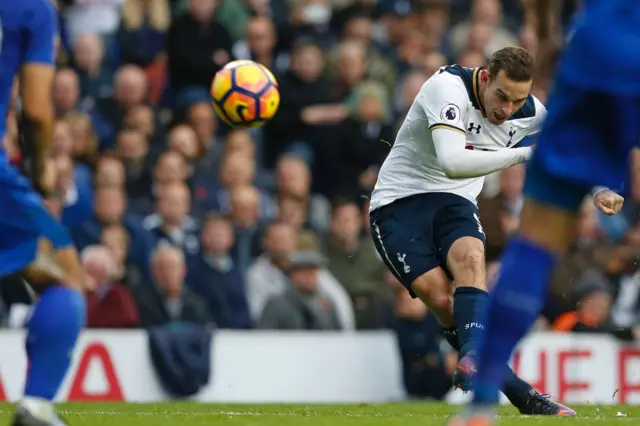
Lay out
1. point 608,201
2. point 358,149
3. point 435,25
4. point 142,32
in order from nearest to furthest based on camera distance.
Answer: point 608,201 < point 358,149 < point 142,32 < point 435,25

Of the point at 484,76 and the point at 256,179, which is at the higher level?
the point at 484,76

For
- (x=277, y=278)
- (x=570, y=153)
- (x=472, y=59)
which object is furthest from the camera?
(x=472, y=59)

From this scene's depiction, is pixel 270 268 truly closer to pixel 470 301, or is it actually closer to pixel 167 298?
pixel 167 298

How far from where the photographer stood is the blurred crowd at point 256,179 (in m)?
12.5

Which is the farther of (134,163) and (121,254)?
(134,163)

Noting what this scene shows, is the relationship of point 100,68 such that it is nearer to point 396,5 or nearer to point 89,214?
point 89,214

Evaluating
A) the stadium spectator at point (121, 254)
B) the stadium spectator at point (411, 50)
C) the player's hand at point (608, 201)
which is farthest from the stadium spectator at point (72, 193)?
the player's hand at point (608, 201)

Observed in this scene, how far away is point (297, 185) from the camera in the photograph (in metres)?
13.9

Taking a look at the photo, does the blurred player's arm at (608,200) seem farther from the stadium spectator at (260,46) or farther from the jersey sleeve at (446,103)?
the stadium spectator at (260,46)

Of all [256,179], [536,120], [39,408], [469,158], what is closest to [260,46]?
[256,179]

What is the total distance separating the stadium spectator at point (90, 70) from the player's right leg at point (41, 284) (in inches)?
343

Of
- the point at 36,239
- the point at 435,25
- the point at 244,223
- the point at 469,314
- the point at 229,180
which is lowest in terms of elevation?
the point at 244,223

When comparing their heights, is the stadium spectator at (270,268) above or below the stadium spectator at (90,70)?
below

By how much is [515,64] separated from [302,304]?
5172 mm
